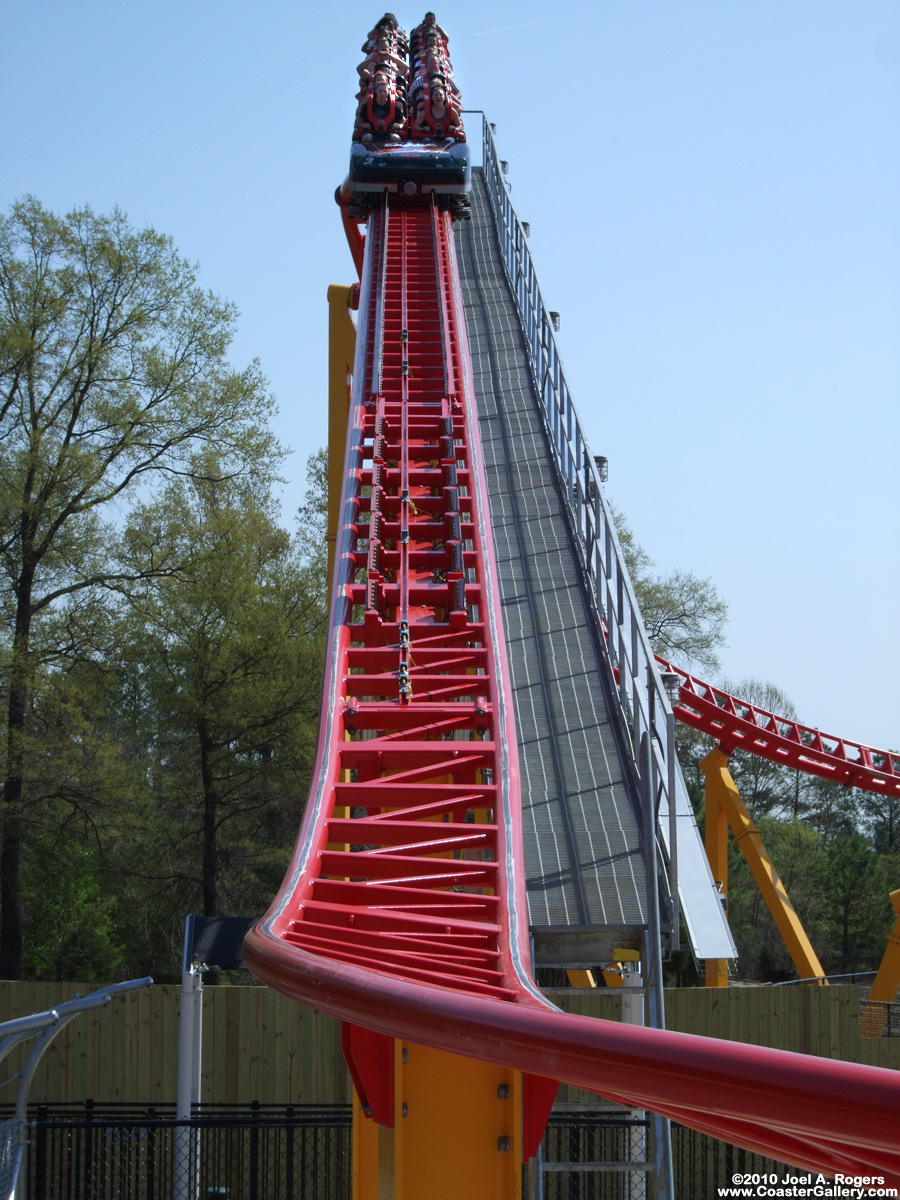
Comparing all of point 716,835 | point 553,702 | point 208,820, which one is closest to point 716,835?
point 716,835

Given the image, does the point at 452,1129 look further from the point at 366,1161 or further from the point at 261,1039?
the point at 261,1039

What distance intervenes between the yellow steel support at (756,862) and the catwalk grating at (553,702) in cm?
839

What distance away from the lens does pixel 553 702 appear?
7.95 m

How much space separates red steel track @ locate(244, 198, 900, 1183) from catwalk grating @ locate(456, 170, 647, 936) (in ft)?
1.57

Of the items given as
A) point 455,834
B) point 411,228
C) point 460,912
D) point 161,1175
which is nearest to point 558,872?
point 455,834

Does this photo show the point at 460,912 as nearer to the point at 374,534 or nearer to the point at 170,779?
the point at 374,534

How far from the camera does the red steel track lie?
197 cm

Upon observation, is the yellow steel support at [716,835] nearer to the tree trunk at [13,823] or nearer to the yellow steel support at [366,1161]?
the tree trunk at [13,823]

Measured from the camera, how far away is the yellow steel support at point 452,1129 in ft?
11.5

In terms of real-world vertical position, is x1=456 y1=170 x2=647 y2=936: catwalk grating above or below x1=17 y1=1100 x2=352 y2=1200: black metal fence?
above

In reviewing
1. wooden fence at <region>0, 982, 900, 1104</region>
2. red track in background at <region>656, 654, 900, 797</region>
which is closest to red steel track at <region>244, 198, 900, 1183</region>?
wooden fence at <region>0, 982, 900, 1104</region>

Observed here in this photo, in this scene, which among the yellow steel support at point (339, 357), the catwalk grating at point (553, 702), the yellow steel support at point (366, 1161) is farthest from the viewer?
the yellow steel support at point (339, 357)

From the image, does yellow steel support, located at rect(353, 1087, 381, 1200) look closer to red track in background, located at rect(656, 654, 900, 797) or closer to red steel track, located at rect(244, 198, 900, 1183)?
red steel track, located at rect(244, 198, 900, 1183)

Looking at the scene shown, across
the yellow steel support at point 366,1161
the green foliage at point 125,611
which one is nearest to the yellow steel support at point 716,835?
the green foliage at point 125,611
